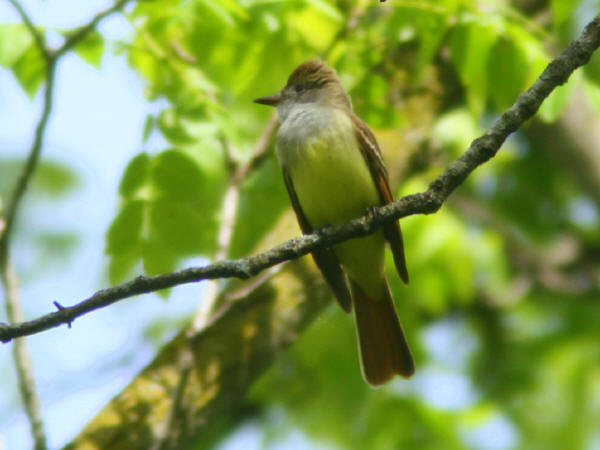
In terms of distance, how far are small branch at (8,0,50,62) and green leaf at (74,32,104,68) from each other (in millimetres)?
305

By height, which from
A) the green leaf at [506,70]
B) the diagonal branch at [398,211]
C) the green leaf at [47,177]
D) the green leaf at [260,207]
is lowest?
the diagonal branch at [398,211]

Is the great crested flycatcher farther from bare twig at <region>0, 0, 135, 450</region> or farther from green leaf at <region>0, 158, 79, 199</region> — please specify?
green leaf at <region>0, 158, 79, 199</region>

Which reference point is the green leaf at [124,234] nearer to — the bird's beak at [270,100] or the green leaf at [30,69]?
the green leaf at [30,69]

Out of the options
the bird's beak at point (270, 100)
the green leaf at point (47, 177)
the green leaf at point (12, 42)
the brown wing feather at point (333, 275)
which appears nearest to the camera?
the green leaf at point (12, 42)

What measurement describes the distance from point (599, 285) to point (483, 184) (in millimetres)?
1491

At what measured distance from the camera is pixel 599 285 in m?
8.09

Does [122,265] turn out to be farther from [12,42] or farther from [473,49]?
[473,49]

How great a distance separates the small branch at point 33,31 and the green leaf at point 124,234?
81 cm

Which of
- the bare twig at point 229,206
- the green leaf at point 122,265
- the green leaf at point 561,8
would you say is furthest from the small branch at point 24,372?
the green leaf at point 561,8

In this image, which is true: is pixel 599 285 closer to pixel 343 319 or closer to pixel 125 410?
pixel 343 319

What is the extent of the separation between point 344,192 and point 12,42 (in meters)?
1.81

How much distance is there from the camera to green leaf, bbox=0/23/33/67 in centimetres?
446

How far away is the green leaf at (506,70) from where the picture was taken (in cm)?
466

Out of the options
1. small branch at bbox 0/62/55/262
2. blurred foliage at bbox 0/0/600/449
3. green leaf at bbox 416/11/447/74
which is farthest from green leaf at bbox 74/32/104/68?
green leaf at bbox 416/11/447/74
